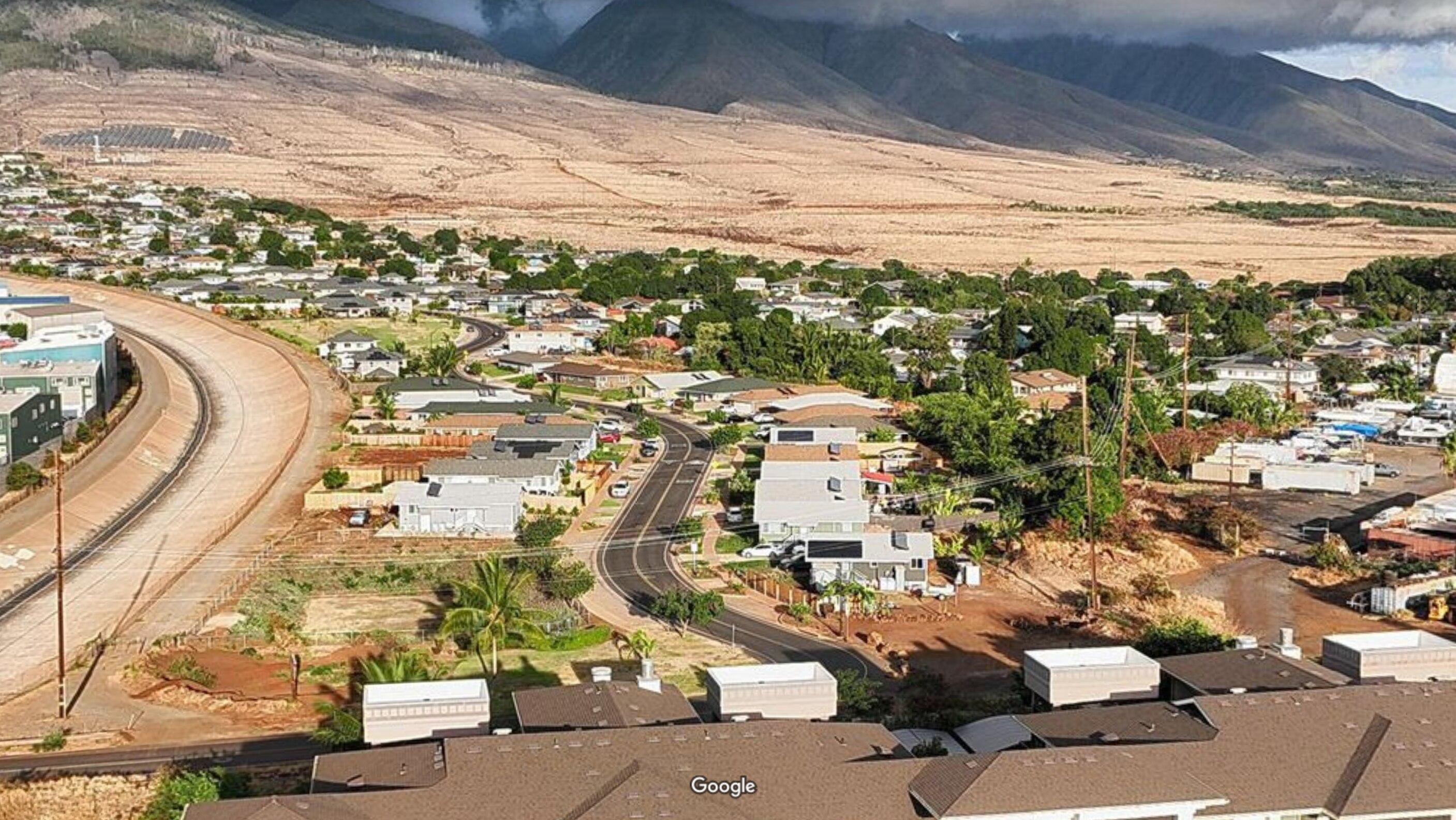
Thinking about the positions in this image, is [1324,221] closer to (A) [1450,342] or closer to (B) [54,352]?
(A) [1450,342]

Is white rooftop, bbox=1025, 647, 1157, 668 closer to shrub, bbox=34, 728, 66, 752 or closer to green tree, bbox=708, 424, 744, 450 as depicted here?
shrub, bbox=34, 728, 66, 752

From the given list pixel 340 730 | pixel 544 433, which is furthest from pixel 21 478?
pixel 340 730

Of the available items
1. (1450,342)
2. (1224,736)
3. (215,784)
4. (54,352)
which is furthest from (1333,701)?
(1450,342)

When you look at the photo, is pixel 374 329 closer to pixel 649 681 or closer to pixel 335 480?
pixel 335 480

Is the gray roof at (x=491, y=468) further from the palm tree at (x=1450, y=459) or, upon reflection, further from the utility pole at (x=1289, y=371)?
the utility pole at (x=1289, y=371)

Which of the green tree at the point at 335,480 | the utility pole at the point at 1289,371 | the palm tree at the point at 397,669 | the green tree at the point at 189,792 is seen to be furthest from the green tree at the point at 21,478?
the utility pole at the point at 1289,371
